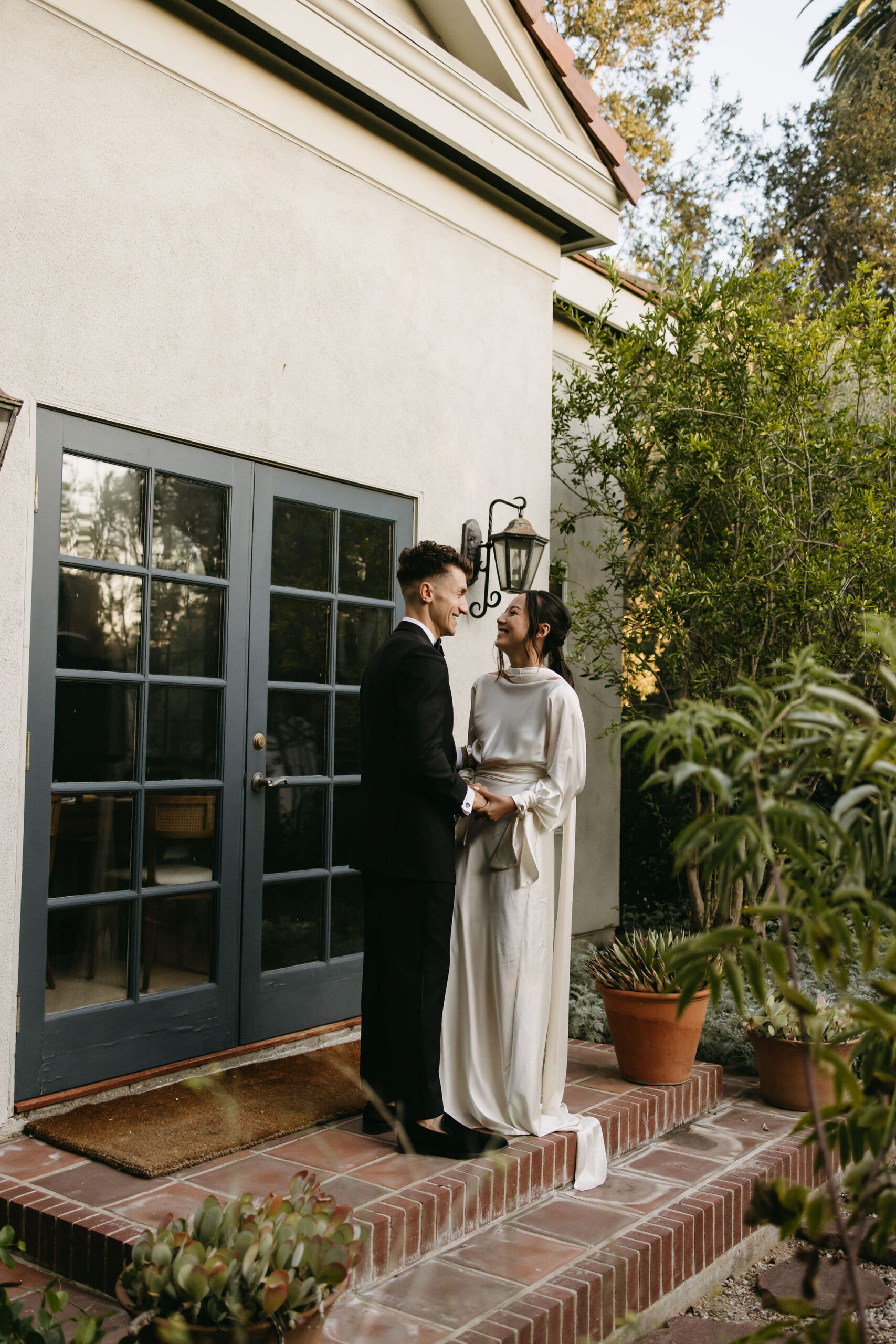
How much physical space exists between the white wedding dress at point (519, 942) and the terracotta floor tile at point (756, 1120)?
82 centimetres

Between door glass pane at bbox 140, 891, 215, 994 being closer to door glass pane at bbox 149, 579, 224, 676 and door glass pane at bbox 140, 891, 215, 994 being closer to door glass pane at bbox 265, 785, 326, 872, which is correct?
door glass pane at bbox 265, 785, 326, 872

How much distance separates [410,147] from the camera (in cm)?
537

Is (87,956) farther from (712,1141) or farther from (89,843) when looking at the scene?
(712,1141)

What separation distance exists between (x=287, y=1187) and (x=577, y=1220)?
0.95 meters

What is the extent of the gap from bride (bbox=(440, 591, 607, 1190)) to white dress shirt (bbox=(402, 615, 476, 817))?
0.10m

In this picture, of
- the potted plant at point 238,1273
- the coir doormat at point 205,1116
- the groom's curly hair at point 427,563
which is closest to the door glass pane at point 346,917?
the coir doormat at point 205,1116

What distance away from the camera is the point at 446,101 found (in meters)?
5.31

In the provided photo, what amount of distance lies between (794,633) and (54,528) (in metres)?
4.11

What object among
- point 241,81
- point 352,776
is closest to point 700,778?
point 352,776

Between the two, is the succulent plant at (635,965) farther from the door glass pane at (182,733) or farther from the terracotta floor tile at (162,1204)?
the terracotta floor tile at (162,1204)

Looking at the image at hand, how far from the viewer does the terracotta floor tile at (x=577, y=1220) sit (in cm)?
340

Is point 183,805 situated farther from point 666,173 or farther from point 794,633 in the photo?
point 666,173

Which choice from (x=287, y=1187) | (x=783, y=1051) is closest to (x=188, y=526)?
(x=287, y=1187)

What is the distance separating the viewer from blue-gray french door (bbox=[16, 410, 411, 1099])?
3.89 m
